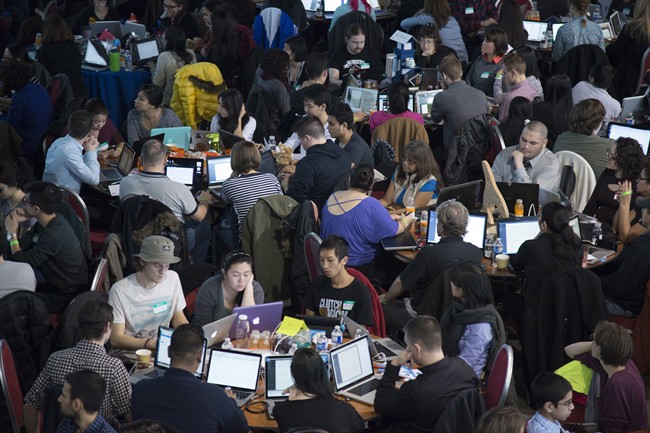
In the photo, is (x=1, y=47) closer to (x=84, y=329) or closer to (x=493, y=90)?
(x=493, y=90)

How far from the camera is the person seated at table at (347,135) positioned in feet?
28.5

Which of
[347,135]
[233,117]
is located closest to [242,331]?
[347,135]

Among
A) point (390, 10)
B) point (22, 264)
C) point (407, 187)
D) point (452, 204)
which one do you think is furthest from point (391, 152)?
point (390, 10)

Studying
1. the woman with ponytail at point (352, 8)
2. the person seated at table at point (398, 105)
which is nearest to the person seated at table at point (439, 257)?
the person seated at table at point (398, 105)

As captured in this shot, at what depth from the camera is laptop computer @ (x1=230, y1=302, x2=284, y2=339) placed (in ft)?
20.4

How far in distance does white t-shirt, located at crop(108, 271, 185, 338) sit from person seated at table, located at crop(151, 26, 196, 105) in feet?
15.4

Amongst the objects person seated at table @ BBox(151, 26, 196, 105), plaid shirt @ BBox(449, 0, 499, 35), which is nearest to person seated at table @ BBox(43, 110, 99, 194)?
person seated at table @ BBox(151, 26, 196, 105)

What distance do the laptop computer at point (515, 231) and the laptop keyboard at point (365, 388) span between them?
6.59 ft

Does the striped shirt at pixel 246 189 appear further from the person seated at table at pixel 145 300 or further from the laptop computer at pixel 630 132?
the laptop computer at pixel 630 132

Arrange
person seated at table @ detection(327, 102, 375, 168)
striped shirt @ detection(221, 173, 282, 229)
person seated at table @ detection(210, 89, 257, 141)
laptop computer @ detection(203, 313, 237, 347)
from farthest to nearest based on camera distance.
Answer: person seated at table @ detection(210, 89, 257, 141), person seated at table @ detection(327, 102, 375, 168), striped shirt @ detection(221, 173, 282, 229), laptop computer @ detection(203, 313, 237, 347)

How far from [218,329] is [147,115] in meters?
3.72

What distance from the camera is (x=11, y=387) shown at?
5.62 m

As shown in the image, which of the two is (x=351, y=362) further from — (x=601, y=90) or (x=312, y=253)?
(x=601, y=90)

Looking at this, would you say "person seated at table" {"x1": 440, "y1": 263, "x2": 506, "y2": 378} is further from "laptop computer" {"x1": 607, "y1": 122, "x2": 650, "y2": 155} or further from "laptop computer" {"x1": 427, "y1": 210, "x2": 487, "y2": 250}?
"laptop computer" {"x1": 607, "y1": 122, "x2": 650, "y2": 155}
